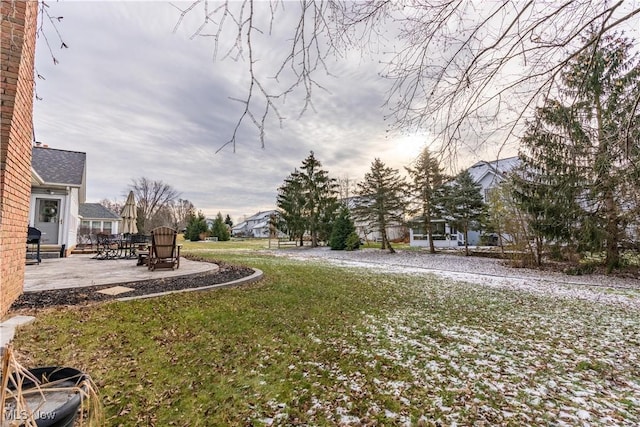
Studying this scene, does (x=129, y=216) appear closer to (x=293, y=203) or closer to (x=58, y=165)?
(x=58, y=165)

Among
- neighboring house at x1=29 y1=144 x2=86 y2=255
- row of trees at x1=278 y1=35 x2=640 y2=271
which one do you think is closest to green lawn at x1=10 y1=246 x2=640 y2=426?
row of trees at x1=278 y1=35 x2=640 y2=271

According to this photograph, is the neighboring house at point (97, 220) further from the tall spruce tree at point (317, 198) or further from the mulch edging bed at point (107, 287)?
the mulch edging bed at point (107, 287)

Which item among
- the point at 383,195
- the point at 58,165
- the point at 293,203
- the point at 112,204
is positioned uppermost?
the point at 112,204

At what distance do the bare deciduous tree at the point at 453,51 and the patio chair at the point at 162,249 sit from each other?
703cm

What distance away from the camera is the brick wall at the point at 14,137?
3.50 meters

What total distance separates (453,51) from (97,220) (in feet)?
104

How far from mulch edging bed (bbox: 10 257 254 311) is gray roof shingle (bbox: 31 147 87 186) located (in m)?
8.20

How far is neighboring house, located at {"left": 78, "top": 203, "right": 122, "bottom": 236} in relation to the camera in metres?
25.2

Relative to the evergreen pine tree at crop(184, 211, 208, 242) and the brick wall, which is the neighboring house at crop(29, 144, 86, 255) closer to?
the brick wall

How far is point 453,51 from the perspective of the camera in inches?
114

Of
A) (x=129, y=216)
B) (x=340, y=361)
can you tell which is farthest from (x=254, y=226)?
(x=340, y=361)

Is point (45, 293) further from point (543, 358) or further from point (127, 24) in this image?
point (543, 358)

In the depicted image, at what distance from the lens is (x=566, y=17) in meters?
2.79

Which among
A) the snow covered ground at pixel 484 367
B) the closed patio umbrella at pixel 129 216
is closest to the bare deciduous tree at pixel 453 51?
the snow covered ground at pixel 484 367
